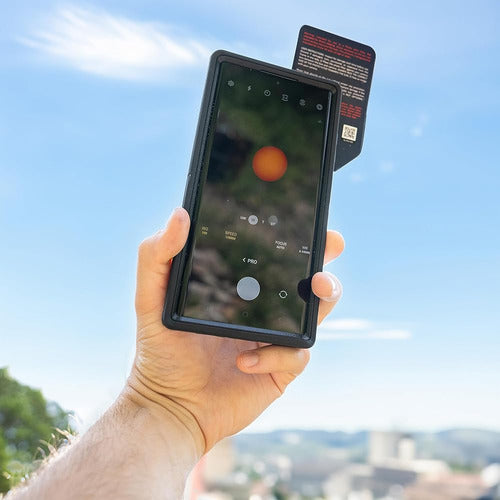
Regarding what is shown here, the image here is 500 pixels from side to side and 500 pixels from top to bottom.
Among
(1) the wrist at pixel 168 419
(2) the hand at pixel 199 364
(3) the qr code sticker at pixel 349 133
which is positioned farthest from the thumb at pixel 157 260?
(3) the qr code sticker at pixel 349 133

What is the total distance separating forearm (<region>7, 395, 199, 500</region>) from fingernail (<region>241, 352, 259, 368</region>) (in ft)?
0.64

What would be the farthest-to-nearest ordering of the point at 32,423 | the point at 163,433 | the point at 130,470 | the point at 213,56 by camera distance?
the point at 32,423 → the point at 213,56 → the point at 163,433 → the point at 130,470

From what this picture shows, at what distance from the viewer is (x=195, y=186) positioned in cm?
137

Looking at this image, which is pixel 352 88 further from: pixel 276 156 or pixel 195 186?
pixel 195 186

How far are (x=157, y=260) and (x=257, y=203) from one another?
10.1 inches

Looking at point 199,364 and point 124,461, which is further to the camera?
point 199,364

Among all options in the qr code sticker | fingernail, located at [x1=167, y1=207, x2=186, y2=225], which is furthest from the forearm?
the qr code sticker

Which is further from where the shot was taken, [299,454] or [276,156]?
[299,454]

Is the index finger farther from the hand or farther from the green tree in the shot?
the green tree

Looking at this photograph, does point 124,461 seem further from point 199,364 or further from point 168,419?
point 199,364

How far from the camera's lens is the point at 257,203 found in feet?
4.67

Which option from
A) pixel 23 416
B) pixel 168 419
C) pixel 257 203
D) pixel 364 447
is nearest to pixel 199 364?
pixel 168 419

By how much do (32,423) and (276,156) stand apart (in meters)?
14.0

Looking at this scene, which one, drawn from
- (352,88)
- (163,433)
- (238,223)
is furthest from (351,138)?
(163,433)
